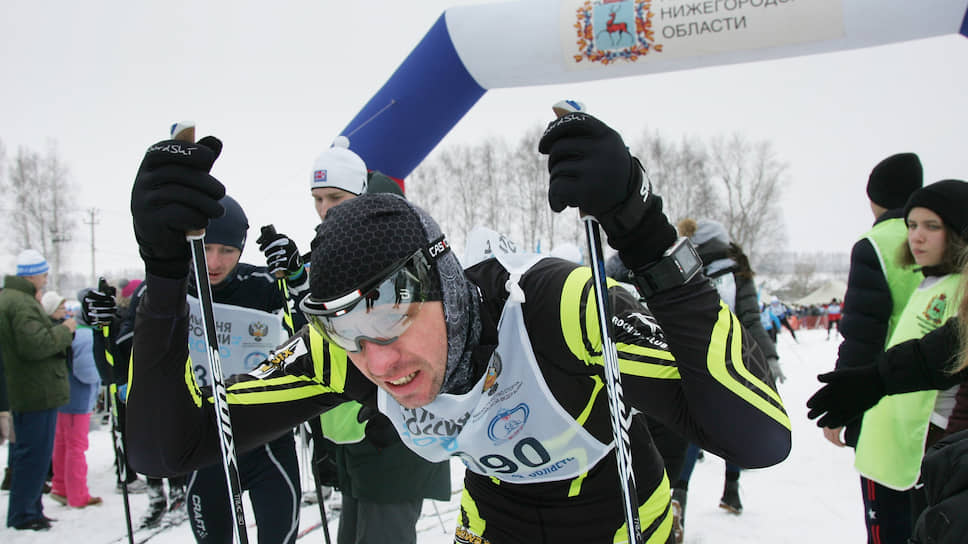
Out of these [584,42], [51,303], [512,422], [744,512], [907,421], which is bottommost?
[744,512]

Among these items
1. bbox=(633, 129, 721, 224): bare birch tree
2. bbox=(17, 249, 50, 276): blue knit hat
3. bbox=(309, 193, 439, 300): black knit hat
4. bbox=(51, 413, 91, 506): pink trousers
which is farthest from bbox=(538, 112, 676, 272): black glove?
bbox=(633, 129, 721, 224): bare birch tree

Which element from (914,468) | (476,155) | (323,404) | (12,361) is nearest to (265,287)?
(323,404)

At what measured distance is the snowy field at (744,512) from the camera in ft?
13.2

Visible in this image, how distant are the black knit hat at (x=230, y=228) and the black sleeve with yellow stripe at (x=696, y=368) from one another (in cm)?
191

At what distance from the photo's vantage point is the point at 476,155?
2489 cm

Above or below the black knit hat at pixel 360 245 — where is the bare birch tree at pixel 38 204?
above

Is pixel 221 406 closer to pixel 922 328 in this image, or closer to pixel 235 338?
pixel 235 338

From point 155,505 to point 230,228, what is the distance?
3181mm

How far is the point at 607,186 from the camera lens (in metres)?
1.12

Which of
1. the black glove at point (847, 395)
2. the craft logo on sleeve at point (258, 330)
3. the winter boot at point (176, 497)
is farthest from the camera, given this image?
the winter boot at point (176, 497)

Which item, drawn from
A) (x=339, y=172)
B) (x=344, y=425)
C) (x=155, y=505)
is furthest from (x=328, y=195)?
(x=155, y=505)

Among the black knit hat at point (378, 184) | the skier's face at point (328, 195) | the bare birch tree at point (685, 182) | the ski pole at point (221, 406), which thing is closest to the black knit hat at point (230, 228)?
the skier's face at point (328, 195)

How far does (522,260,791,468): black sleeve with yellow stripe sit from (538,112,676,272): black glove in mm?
110

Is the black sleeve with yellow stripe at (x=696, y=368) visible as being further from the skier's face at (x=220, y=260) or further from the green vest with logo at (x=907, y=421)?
the skier's face at (x=220, y=260)
